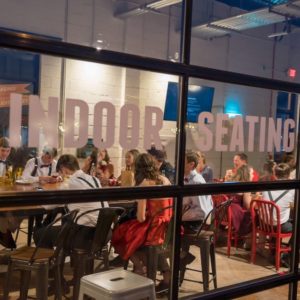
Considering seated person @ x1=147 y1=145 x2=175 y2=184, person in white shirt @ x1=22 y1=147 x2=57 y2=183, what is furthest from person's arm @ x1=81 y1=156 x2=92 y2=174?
seated person @ x1=147 y1=145 x2=175 y2=184

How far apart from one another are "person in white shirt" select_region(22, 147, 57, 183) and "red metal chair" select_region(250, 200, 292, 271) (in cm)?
→ 282

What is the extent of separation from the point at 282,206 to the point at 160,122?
2859mm

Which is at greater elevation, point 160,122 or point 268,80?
point 268,80

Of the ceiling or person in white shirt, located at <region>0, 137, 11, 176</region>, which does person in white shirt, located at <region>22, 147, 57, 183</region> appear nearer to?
person in white shirt, located at <region>0, 137, 11, 176</region>

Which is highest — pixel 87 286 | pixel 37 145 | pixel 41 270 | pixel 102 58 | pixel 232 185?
pixel 102 58

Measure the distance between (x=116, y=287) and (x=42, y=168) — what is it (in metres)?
0.76

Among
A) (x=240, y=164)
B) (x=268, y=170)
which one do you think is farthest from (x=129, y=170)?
(x=268, y=170)

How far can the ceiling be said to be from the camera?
3.67 m

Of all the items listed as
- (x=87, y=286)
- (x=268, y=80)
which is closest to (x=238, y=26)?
(x=268, y=80)

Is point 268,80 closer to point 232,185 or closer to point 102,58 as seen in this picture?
point 232,185

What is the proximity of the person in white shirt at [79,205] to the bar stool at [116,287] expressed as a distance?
1.15ft

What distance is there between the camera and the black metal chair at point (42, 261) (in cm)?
276

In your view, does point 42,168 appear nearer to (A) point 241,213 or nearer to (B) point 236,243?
(A) point 241,213

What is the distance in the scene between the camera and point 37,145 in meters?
1.80
